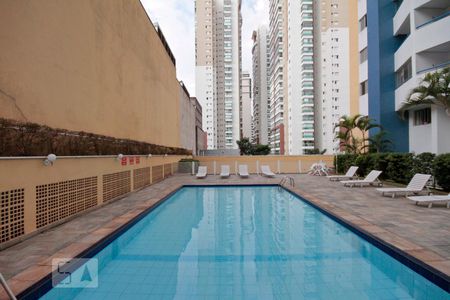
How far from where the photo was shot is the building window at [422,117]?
15109mm

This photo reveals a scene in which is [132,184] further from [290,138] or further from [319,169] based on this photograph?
[290,138]

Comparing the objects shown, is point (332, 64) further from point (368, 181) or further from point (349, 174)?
point (368, 181)

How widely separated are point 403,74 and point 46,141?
58.4ft

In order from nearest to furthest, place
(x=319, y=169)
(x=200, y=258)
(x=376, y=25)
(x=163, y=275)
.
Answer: (x=163, y=275)
(x=200, y=258)
(x=376, y=25)
(x=319, y=169)

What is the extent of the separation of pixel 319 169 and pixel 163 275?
1682cm

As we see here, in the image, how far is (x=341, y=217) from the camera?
7.07 meters

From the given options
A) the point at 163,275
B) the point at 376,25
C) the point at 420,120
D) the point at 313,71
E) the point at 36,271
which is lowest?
the point at 163,275

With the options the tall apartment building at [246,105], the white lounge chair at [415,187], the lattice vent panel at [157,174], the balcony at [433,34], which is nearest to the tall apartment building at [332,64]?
the balcony at [433,34]

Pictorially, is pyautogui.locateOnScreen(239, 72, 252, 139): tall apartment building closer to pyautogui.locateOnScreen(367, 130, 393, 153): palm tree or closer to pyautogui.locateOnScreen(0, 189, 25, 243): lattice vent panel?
pyautogui.locateOnScreen(367, 130, 393, 153): palm tree

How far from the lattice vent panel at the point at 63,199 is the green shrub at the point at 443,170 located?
10.4 meters

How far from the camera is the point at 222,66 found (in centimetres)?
9819

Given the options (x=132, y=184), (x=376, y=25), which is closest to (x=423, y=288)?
(x=132, y=184)

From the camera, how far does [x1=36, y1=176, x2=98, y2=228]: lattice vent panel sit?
5.97 metres

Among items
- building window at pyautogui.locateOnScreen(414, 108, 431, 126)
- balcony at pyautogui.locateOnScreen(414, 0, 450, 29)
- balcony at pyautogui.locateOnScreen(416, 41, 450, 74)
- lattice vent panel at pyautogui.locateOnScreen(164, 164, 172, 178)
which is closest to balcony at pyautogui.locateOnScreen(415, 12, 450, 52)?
balcony at pyautogui.locateOnScreen(416, 41, 450, 74)
